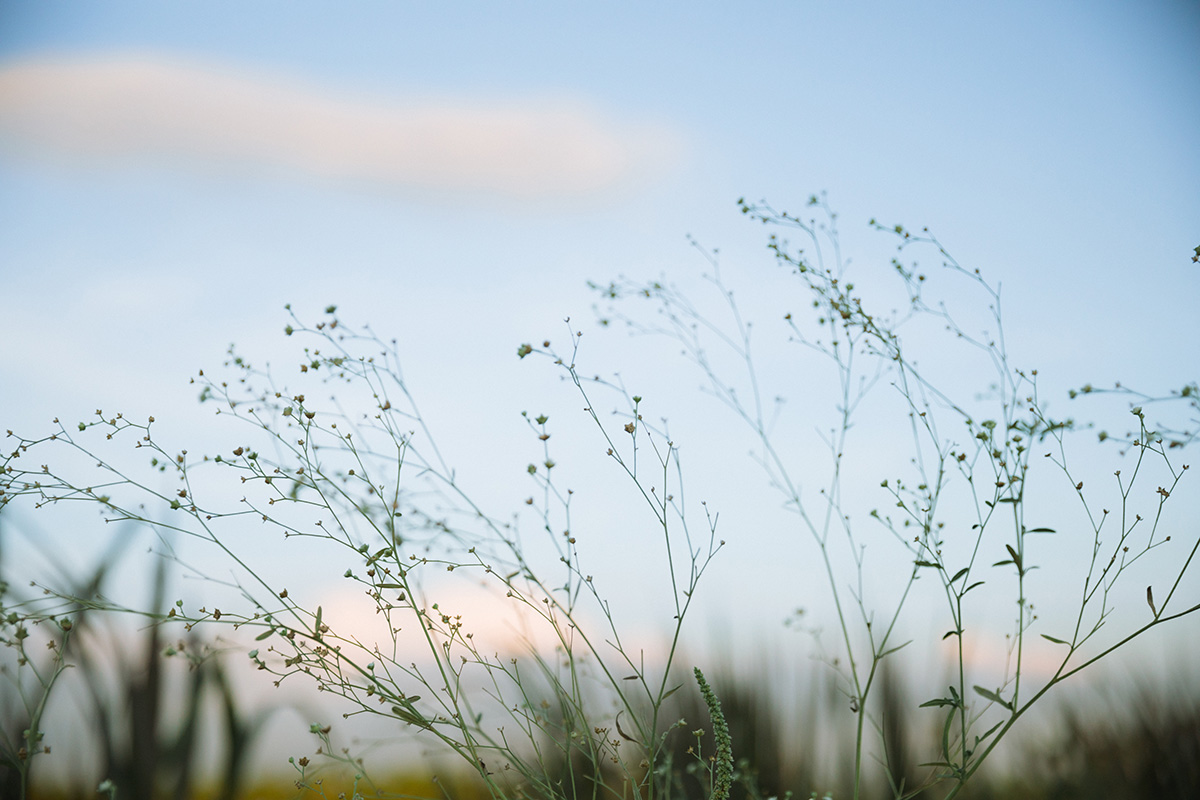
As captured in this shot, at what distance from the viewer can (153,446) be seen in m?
2.11

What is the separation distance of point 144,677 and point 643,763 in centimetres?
161


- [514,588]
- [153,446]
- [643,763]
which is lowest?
[643,763]

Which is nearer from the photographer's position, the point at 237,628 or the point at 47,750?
the point at 47,750

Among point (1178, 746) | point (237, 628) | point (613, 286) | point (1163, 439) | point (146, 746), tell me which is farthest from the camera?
point (1178, 746)

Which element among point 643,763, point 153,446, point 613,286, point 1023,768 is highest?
point 613,286

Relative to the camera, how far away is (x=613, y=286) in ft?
8.65

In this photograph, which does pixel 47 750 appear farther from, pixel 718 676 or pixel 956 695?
pixel 718 676

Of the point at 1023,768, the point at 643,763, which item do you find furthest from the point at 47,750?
the point at 1023,768

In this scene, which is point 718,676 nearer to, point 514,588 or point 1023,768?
point 1023,768

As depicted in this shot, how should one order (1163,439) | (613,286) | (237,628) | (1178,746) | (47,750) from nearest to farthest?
(47,750)
(237,628)
(1163,439)
(613,286)
(1178,746)

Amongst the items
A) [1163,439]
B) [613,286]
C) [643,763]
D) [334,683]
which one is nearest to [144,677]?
[334,683]

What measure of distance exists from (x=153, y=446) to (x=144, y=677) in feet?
3.95

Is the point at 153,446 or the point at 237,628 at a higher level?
the point at 153,446

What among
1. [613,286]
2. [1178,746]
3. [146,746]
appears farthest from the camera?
[1178,746]
